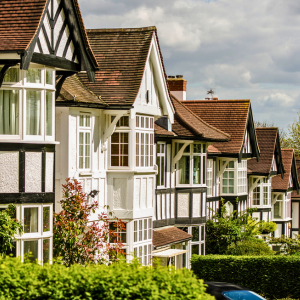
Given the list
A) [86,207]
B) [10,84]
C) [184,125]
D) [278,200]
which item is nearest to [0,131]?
[10,84]

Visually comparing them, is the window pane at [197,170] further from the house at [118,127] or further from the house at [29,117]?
the house at [29,117]

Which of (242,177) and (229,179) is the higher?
(242,177)

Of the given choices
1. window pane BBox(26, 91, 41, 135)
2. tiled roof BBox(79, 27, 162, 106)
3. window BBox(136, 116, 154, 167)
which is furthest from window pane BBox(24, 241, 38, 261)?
window BBox(136, 116, 154, 167)

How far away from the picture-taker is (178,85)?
35250 millimetres

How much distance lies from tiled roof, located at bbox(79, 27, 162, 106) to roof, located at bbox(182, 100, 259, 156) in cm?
1361

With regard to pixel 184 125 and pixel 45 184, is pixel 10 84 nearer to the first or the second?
pixel 45 184

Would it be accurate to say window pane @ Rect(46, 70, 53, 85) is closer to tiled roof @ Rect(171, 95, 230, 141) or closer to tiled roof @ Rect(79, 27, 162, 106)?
tiled roof @ Rect(79, 27, 162, 106)

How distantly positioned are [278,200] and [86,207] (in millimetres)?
32765

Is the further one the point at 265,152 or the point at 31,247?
the point at 265,152

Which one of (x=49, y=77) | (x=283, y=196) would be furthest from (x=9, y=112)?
(x=283, y=196)

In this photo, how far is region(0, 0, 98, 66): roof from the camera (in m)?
13.6

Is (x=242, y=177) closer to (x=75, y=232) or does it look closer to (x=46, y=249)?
(x=75, y=232)

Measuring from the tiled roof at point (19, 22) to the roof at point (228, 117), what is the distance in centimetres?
1994

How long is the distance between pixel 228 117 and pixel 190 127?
29.1ft
